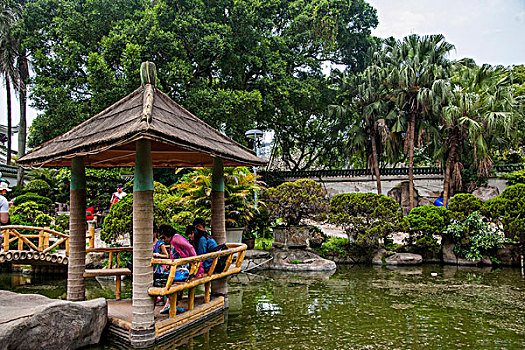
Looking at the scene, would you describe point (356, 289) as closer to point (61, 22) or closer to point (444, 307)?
point (444, 307)

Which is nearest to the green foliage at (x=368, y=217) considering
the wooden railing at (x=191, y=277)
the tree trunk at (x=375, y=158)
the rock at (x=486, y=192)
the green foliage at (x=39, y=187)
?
the wooden railing at (x=191, y=277)

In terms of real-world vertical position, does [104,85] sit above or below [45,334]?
above

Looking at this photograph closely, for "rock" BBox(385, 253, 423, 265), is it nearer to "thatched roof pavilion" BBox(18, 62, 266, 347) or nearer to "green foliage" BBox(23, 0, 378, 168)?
"thatched roof pavilion" BBox(18, 62, 266, 347)

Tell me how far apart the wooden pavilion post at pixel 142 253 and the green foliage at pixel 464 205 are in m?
11.4

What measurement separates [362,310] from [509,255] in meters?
8.01

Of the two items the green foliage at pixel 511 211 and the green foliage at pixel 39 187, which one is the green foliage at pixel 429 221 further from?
the green foliage at pixel 39 187

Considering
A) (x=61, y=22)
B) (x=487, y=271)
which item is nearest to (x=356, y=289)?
(x=487, y=271)

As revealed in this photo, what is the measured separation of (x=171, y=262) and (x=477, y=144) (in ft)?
56.8

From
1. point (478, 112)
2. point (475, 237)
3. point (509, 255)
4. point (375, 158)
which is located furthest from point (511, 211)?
point (375, 158)

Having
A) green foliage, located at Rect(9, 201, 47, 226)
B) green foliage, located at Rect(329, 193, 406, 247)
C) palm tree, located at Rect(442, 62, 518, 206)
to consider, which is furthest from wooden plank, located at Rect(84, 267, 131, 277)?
palm tree, located at Rect(442, 62, 518, 206)

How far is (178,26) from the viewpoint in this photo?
62.6 feet

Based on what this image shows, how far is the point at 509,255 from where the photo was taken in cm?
1280

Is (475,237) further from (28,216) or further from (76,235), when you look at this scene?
(28,216)

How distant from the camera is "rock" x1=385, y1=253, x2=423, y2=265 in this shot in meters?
13.2
